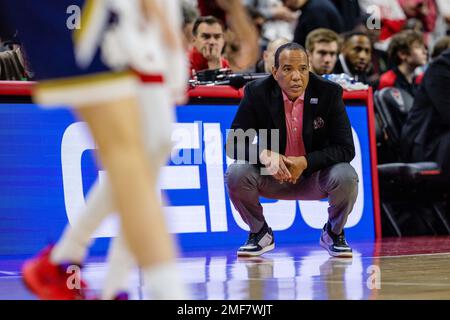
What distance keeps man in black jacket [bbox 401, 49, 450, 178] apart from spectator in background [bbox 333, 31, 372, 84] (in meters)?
0.76

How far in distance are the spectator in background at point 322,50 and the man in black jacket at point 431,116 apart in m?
1.00

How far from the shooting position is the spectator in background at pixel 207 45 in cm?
944

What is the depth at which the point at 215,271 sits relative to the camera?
594cm

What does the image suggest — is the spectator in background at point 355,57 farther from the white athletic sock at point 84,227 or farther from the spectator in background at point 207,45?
the white athletic sock at point 84,227

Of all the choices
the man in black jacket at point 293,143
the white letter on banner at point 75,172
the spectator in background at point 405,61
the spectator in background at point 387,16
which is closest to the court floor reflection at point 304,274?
the man in black jacket at point 293,143

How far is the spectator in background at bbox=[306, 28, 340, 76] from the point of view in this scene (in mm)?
9680

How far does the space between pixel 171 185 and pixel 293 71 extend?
1.64 metres

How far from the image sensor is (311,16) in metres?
10.6

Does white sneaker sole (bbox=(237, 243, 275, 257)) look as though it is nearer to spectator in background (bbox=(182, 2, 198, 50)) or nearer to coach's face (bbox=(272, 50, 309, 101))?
coach's face (bbox=(272, 50, 309, 101))

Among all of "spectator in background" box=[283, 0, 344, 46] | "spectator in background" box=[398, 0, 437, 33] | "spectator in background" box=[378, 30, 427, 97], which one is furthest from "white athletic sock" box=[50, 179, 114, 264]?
"spectator in background" box=[398, 0, 437, 33]

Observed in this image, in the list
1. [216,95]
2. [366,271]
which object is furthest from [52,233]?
[366,271]

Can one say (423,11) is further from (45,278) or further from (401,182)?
(45,278)

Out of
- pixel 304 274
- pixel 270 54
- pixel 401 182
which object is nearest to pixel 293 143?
pixel 304 274
